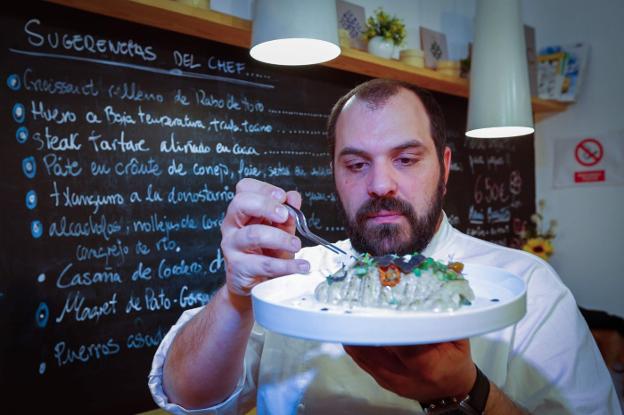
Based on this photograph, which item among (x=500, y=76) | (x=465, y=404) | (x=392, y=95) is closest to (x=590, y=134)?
(x=500, y=76)

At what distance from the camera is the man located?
0.89 metres

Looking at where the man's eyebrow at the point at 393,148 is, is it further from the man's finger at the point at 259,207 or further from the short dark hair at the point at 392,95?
the man's finger at the point at 259,207

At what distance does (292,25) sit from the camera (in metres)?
1.52

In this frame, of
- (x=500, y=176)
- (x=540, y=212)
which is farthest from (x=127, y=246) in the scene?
(x=540, y=212)

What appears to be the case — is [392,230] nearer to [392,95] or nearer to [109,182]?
[392,95]

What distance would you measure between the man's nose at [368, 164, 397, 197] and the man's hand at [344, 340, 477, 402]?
570mm

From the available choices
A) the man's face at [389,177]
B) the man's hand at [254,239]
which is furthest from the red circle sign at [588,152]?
the man's hand at [254,239]

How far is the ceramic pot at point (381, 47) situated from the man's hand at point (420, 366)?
1929mm

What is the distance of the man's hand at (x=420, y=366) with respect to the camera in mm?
696

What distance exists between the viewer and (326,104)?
7.93 feet

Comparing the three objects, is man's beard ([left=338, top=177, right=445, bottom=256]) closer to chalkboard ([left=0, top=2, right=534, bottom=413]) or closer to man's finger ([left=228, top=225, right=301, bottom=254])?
man's finger ([left=228, top=225, right=301, bottom=254])

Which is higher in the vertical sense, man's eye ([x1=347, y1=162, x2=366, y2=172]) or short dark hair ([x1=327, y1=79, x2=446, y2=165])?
short dark hair ([x1=327, y1=79, x2=446, y2=165])

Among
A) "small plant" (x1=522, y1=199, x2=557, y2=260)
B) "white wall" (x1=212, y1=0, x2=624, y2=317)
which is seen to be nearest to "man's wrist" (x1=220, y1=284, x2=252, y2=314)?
"white wall" (x1=212, y1=0, x2=624, y2=317)

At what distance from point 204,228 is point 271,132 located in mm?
562
